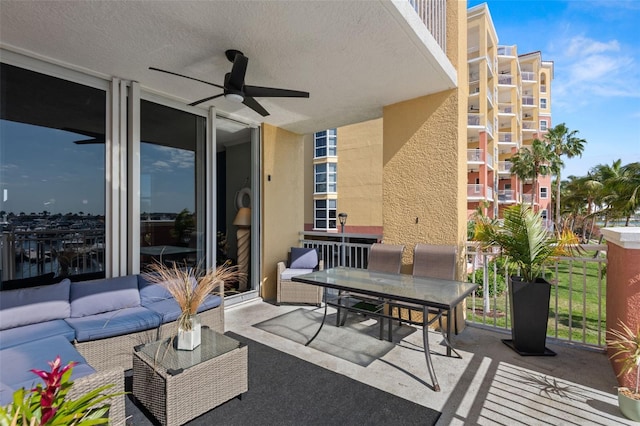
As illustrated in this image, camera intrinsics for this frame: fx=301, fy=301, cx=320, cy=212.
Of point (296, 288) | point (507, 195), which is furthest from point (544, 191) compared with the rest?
point (296, 288)

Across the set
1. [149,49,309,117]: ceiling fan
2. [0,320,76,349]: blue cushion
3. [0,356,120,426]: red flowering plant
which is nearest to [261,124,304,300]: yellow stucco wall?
[149,49,309,117]: ceiling fan

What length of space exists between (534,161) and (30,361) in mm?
27029

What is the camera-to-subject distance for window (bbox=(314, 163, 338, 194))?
1784 cm

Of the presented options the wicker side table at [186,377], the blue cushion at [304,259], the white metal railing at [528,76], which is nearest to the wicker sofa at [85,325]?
the wicker side table at [186,377]

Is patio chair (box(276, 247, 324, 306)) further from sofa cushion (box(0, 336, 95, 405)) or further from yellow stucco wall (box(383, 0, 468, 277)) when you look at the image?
sofa cushion (box(0, 336, 95, 405))

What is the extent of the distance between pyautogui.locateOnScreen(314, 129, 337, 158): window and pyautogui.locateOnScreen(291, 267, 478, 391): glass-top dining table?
49.1ft

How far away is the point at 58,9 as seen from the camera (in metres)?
2.31

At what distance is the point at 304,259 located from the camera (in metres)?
5.06

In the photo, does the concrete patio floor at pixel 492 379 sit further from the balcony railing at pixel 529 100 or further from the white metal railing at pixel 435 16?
the balcony railing at pixel 529 100

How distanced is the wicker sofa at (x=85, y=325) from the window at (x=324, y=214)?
49.4 ft

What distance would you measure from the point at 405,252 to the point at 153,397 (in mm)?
3142

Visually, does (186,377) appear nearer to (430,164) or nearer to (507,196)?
(430,164)

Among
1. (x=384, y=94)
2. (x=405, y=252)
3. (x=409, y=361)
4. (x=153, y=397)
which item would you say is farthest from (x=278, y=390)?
(x=384, y=94)

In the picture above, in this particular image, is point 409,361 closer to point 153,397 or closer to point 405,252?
point 405,252
